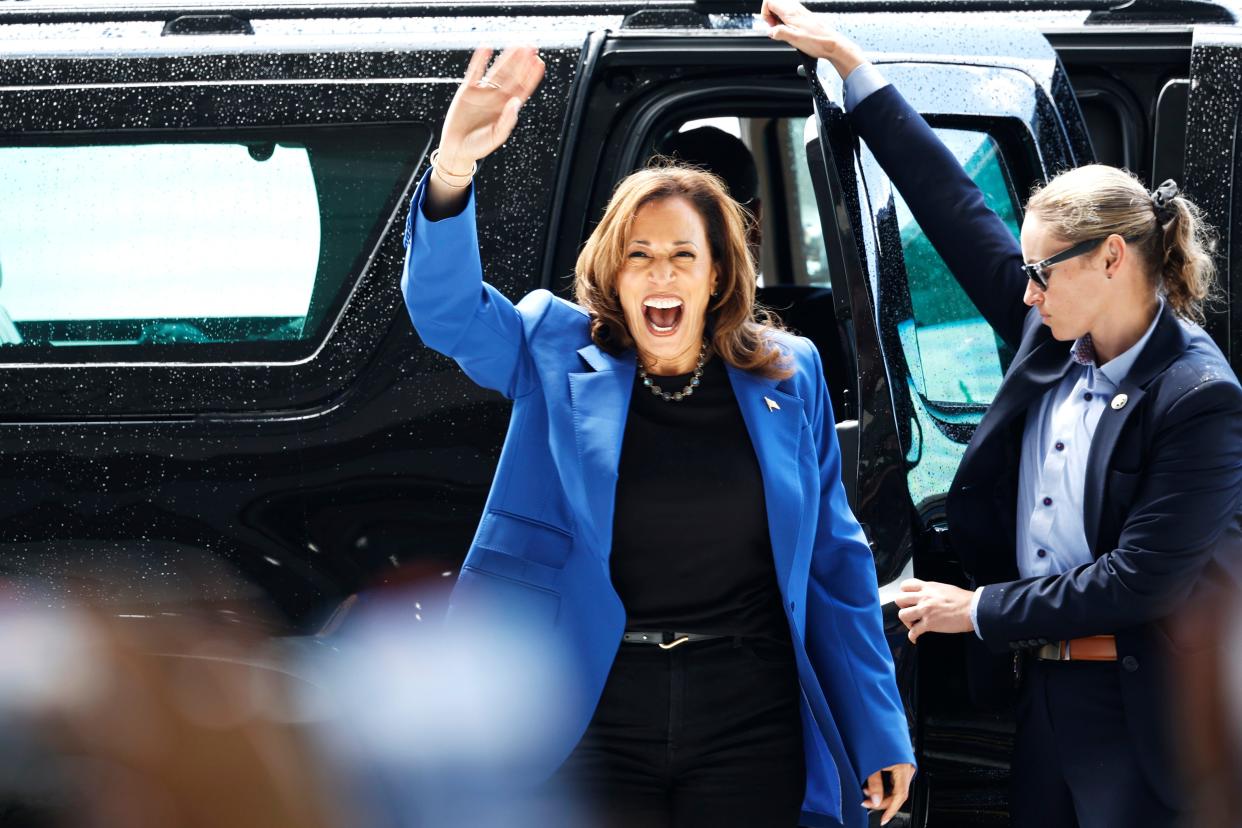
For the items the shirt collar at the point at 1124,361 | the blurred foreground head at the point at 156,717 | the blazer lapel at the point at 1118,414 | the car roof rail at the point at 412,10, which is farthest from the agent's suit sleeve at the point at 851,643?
the car roof rail at the point at 412,10

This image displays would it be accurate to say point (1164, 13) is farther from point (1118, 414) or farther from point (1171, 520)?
point (1171, 520)

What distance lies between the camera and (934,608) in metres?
2.20

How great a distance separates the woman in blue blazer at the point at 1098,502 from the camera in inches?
78.9

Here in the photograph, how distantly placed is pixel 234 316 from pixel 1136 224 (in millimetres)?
1471

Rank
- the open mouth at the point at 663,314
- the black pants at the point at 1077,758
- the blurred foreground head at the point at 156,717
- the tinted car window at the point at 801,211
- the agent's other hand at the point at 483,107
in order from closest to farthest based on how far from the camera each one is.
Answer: the agent's other hand at the point at 483,107 < the open mouth at the point at 663,314 < the black pants at the point at 1077,758 < the blurred foreground head at the point at 156,717 < the tinted car window at the point at 801,211

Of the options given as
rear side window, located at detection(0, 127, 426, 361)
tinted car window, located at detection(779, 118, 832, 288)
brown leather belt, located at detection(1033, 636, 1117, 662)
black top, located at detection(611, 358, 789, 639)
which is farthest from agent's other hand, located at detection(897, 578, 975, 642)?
tinted car window, located at detection(779, 118, 832, 288)

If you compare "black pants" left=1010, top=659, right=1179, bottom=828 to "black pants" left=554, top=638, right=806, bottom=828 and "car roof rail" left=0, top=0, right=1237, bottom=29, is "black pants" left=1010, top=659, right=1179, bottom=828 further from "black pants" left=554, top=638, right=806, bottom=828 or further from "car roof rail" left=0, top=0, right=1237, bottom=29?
"car roof rail" left=0, top=0, right=1237, bottom=29

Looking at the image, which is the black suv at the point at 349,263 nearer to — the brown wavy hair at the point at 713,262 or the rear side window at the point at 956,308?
the rear side window at the point at 956,308

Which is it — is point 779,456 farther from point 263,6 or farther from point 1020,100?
point 263,6

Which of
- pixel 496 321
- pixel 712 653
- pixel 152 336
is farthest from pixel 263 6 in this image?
pixel 712 653

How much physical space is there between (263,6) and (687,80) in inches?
32.3

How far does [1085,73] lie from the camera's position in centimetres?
277

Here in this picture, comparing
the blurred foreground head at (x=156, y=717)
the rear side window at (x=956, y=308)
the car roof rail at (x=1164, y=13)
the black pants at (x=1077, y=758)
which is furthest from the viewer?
the car roof rail at (x=1164, y=13)

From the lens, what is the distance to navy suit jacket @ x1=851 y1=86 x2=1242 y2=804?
78.5 inches
